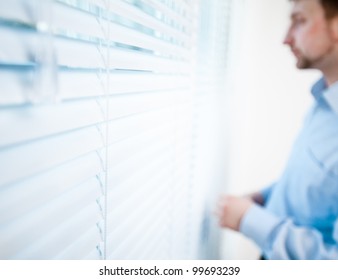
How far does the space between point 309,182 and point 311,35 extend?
367 millimetres

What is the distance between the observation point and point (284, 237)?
827mm

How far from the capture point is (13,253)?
1.04 ft

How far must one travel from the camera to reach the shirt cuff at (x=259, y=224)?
0.87 metres

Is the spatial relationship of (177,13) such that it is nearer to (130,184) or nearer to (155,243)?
(130,184)

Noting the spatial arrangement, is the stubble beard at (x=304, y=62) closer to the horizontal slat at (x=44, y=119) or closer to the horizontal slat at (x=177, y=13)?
the horizontal slat at (x=177, y=13)

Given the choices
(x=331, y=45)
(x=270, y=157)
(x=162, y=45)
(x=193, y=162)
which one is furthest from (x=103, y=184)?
(x=270, y=157)

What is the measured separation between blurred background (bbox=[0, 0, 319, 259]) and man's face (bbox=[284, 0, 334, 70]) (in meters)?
0.24

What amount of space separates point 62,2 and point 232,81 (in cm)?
105

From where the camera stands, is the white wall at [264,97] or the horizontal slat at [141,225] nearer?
the horizontal slat at [141,225]

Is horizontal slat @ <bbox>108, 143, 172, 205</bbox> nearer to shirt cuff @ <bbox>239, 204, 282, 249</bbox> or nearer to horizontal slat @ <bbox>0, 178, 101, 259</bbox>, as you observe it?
horizontal slat @ <bbox>0, 178, 101, 259</bbox>

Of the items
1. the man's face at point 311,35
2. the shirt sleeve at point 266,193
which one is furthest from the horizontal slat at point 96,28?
the shirt sleeve at point 266,193

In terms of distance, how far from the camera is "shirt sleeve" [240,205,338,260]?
2.54 ft

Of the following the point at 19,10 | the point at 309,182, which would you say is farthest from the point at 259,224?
the point at 19,10

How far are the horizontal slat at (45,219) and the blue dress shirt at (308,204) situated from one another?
0.55 meters
